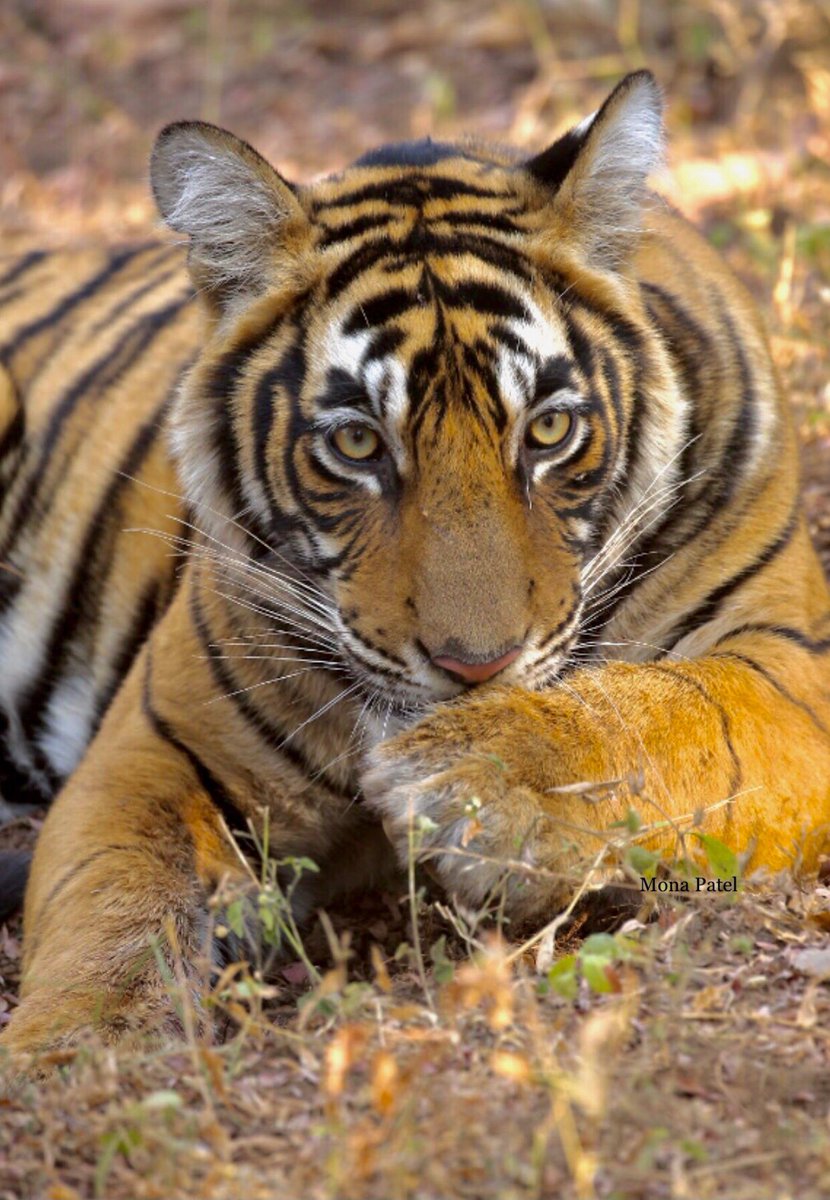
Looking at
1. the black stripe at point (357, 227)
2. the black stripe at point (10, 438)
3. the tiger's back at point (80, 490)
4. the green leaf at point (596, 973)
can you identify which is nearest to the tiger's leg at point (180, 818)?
the tiger's back at point (80, 490)

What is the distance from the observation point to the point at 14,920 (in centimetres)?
344

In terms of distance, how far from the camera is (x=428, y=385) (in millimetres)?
2604

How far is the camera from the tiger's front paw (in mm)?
2373

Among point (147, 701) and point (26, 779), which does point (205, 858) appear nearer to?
point (147, 701)

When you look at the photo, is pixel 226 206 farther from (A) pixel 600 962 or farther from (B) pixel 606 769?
(A) pixel 600 962

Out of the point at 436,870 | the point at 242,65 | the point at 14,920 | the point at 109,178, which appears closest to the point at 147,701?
the point at 14,920

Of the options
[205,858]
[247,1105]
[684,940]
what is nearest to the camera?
[247,1105]

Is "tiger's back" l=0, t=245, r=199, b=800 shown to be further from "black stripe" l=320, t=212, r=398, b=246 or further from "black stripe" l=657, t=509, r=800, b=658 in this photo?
"black stripe" l=657, t=509, r=800, b=658

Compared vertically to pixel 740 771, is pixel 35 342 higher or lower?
higher

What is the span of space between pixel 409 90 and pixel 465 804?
5.84 meters

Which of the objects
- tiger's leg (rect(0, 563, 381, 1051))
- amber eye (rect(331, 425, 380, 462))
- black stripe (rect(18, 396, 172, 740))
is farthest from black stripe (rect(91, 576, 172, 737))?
amber eye (rect(331, 425, 380, 462))

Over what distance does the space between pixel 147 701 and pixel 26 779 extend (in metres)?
0.97

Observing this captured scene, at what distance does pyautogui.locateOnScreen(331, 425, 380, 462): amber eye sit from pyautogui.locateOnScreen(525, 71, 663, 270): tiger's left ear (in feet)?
1.65

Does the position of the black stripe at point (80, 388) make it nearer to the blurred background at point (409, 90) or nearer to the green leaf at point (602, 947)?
the blurred background at point (409, 90)
